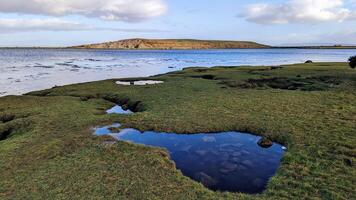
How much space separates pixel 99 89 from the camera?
3612 centimetres

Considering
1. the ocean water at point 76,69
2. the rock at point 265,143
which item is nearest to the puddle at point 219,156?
the rock at point 265,143

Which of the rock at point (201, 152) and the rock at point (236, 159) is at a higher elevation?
the rock at point (201, 152)

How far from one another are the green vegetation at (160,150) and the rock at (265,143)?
0.50 meters

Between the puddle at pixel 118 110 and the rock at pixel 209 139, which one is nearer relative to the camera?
the rock at pixel 209 139

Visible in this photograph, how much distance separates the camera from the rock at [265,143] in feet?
55.8

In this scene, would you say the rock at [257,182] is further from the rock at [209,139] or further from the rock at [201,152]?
the rock at [209,139]

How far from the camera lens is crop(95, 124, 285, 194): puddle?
1321 cm

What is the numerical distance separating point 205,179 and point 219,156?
279 centimetres

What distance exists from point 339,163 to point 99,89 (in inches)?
1067

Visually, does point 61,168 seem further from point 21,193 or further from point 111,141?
point 111,141

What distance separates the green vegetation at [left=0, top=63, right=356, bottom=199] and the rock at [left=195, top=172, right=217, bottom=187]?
2.24 feet

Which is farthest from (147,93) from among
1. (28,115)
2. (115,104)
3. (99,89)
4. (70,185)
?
(70,185)

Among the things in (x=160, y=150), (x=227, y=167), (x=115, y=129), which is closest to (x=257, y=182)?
(x=227, y=167)

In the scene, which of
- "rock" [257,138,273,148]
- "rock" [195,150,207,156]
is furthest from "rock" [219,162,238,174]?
"rock" [257,138,273,148]
